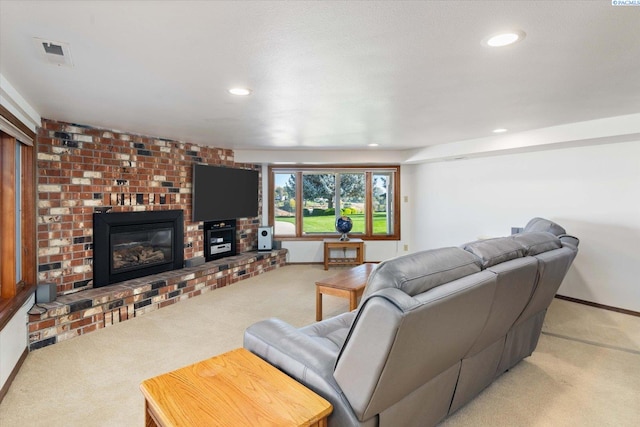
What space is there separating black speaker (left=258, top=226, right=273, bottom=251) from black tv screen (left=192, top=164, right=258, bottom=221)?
0.31 m

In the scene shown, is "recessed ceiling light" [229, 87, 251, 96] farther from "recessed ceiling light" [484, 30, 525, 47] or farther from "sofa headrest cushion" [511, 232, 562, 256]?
"sofa headrest cushion" [511, 232, 562, 256]

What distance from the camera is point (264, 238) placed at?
19.4 feet

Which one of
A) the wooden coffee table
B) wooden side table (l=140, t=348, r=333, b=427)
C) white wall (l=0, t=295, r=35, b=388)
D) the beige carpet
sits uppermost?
wooden side table (l=140, t=348, r=333, b=427)

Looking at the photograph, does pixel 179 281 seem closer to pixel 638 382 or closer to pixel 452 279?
pixel 452 279

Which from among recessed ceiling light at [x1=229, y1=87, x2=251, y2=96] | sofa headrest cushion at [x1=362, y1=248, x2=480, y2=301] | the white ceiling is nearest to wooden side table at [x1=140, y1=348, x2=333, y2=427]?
sofa headrest cushion at [x1=362, y1=248, x2=480, y2=301]

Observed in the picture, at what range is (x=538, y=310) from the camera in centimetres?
240

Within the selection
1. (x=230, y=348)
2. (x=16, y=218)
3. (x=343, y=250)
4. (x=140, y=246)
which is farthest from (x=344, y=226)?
(x=16, y=218)

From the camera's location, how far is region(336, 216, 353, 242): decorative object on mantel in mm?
6090

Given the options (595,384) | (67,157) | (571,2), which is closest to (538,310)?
(595,384)

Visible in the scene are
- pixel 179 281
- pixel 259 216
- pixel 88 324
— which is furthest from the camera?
pixel 259 216

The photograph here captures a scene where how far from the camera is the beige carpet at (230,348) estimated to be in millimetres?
1991

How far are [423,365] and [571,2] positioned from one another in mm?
1602

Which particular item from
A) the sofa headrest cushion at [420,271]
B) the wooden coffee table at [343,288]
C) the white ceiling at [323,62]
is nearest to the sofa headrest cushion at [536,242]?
the sofa headrest cushion at [420,271]

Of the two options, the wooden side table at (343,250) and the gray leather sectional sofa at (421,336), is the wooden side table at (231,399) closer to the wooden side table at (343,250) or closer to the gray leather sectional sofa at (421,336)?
the gray leather sectional sofa at (421,336)
